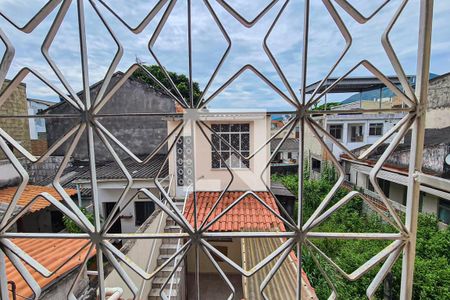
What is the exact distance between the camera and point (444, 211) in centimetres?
455

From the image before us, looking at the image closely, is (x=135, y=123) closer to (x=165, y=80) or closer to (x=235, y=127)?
(x=235, y=127)

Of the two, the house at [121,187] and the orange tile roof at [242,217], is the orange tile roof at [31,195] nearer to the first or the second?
the house at [121,187]

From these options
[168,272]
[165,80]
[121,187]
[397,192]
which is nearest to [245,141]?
[165,80]

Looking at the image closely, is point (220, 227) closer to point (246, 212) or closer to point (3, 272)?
point (246, 212)

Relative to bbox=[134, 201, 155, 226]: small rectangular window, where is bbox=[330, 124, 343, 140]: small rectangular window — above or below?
above

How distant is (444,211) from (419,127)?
566cm

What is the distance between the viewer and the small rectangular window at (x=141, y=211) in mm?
4051

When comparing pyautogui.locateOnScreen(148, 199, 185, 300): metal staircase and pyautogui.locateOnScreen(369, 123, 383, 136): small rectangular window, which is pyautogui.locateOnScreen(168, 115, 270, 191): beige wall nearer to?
pyautogui.locateOnScreen(148, 199, 185, 300): metal staircase

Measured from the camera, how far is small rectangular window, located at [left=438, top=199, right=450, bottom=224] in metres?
4.46

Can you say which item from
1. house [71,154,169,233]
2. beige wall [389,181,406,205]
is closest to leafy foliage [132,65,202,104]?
house [71,154,169,233]

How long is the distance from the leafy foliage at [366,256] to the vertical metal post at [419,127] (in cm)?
57

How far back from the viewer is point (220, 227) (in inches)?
109

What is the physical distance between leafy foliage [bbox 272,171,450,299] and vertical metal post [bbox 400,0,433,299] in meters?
0.57

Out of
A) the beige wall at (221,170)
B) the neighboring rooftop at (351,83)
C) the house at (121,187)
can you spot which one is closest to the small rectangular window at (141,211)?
the house at (121,187)
